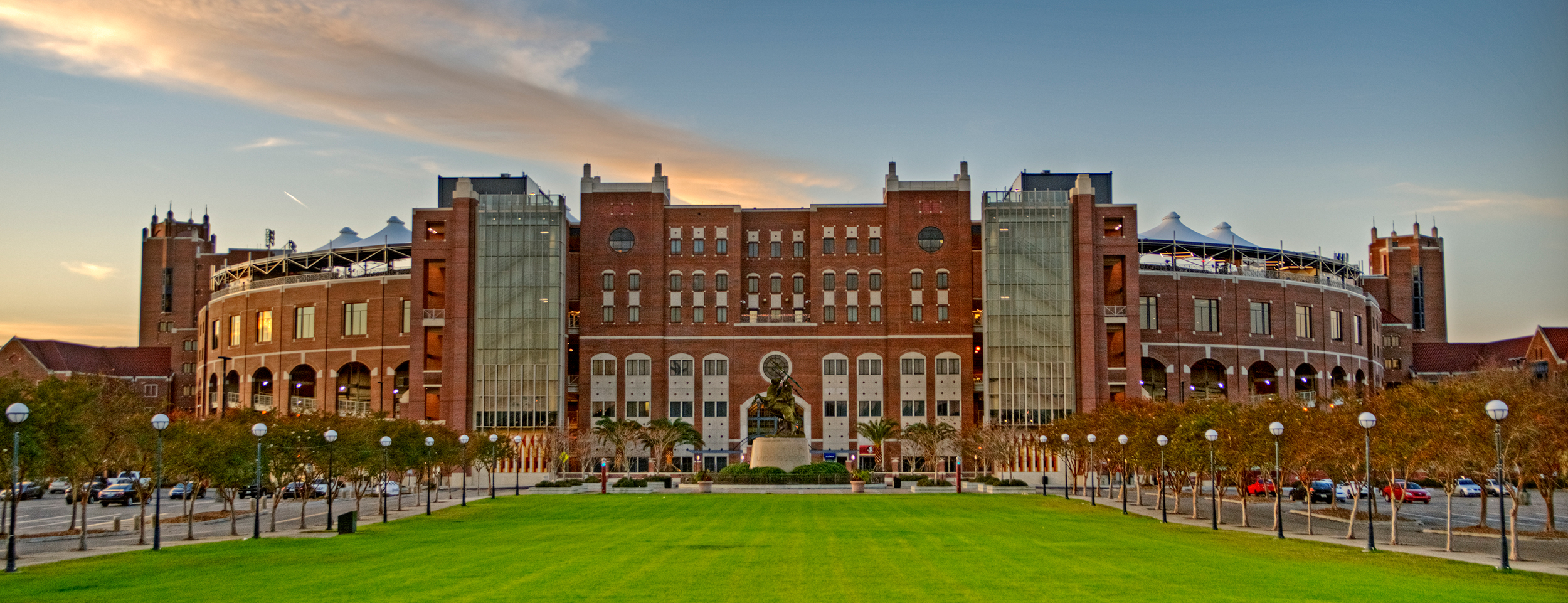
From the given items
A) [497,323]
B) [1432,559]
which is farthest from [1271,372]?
[1432,559]

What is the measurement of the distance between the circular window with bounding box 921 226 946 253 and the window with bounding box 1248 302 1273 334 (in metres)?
32.3

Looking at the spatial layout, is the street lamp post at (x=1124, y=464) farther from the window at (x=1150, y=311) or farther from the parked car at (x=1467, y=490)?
the window at (x=1150, y=311)

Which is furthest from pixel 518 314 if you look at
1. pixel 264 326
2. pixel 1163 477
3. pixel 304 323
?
pixel 1163 477

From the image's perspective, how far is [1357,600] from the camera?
23203 millimetres

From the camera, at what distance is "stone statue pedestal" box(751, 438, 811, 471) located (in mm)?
84812

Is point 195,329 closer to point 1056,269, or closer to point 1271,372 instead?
point 1056,269

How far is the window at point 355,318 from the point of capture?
124812mm

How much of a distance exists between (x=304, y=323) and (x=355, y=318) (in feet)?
21.0

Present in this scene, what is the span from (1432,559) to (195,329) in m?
161

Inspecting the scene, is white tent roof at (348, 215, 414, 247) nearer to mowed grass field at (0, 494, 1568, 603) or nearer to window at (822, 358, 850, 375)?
window at (822, 358, 850, 375)

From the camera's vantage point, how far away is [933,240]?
119250 mm

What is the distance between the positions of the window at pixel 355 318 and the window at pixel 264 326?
1047cm

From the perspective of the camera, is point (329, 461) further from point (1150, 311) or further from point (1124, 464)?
point (1150, 311)

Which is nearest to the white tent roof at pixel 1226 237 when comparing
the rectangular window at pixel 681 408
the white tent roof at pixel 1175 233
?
the white tent roof at pixel 1175 233
